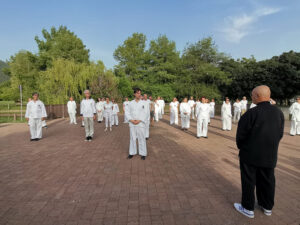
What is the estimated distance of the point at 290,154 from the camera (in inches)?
252

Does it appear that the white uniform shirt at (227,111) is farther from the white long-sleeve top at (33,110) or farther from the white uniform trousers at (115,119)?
the white long-sleeve top at (33,110)

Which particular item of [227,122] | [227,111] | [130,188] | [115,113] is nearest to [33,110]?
[115,113]

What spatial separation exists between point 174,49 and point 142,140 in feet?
130

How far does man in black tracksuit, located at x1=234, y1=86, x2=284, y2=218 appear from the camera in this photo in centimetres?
265

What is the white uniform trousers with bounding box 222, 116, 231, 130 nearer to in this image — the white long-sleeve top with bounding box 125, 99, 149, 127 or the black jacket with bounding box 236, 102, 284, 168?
the white long-sleeve top with bounding box 125, 99, 149, 127

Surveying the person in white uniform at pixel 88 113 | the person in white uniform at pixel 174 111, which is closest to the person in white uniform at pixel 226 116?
the person in white uniform at pixel 174 111

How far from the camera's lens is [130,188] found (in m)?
3.85

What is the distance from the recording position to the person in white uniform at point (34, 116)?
8.73 meters

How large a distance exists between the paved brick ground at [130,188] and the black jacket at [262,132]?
3.25 feet

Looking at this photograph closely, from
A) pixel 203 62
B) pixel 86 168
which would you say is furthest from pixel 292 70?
pixel 86 168

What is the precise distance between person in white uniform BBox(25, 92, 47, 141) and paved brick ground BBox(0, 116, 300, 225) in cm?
213

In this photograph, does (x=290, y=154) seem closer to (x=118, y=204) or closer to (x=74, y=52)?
(x=118, y=204)

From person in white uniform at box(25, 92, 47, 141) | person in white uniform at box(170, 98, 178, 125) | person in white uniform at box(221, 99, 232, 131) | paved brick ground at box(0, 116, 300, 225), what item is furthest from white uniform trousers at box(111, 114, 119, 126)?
person in white uniform at box(221, 99, 232, 131)

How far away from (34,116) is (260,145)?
9406 mm
